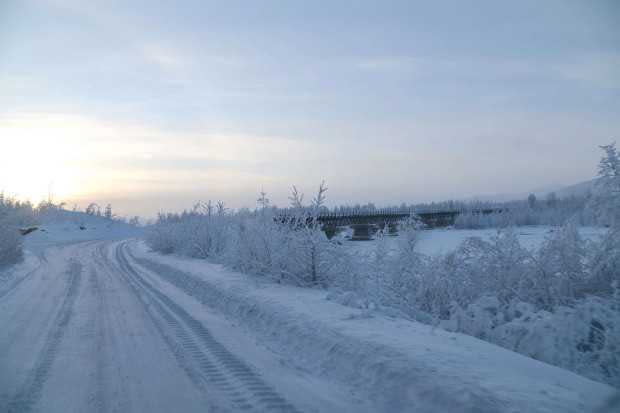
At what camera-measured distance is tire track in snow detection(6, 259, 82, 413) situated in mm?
5875

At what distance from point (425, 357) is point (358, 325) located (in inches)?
91.2

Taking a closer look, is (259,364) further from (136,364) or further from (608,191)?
(608,191)

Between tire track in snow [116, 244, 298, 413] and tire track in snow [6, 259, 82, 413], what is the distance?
204 centimetres

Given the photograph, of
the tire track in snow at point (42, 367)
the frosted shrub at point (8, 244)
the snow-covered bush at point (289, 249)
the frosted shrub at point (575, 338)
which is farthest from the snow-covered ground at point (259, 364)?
the frosted shrub at point (8, 244)

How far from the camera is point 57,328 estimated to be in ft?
32.7

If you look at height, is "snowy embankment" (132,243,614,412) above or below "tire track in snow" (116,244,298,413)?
above

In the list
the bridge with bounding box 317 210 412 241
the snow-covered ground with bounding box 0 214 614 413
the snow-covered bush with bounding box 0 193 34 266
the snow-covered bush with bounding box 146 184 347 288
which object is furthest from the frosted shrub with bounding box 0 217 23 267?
the bridge with bounding box 317 210 412 241

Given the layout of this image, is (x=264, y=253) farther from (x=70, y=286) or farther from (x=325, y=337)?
(x=325, y=337)

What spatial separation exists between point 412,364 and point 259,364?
2371 millimetres

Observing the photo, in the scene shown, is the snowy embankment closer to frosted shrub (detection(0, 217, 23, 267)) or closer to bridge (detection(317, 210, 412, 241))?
bridge (detection(317, 210, 412, 241))

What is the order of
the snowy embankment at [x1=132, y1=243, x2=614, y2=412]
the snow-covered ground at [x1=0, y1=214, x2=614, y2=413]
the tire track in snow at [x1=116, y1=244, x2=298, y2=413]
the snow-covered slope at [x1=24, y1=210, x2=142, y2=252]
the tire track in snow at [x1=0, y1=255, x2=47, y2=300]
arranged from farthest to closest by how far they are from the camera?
the snow-covered slope at [x1=24, y1=210, x2=142, y2=252], the tire track in snow at [x1=0, y1=255, x2=47, y2=300], the tire track in snow at [x1=116, y1=244, x2=298, y2=413], the snow-covered ground at [x1=0, y1=214, x2=614, y2=413], the snowy embankment at [x1=132, y1=243, x2=614, y2=412]

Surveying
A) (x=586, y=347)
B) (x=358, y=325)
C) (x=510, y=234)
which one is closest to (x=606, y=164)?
(x=510, y=234)

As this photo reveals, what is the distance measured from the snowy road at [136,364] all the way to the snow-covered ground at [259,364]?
23mm

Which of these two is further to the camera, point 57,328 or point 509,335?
point 57,328
